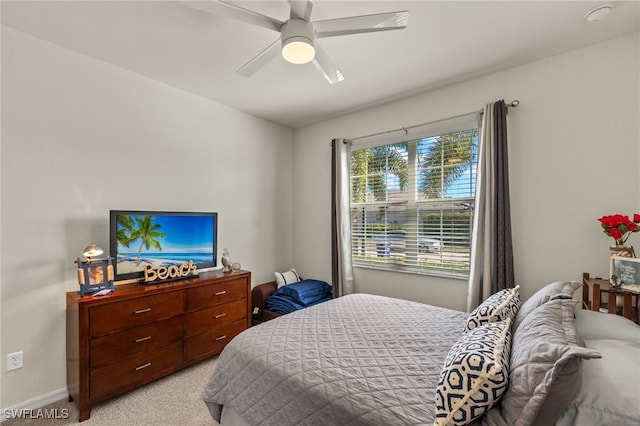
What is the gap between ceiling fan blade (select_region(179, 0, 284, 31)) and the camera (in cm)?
143

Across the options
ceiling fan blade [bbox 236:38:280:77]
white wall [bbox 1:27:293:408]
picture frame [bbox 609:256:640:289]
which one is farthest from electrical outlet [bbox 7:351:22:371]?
picture frame [bbox 609:256:640:289]

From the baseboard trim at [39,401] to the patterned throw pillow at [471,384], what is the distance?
2.74 meters

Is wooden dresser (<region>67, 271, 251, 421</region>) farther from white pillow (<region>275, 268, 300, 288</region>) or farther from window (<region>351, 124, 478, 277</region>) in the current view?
window (<region>351, 124, 478, 277</region>)

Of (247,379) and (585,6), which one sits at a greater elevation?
(585,6)

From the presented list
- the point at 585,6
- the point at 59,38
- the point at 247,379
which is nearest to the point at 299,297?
the point at 247,379

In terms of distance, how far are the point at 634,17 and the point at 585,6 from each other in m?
0.44

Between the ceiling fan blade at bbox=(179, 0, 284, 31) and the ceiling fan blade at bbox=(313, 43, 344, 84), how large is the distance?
1.02 feet

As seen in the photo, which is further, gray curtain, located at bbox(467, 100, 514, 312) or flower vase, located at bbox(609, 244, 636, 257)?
gray curtain, located at bbox(467, 100, 514, 312)

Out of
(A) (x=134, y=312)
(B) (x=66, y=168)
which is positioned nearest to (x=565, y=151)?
(A) (x=134, y=312)

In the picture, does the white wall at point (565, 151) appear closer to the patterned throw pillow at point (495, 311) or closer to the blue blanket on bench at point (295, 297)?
the patterned throw pillow at point (495, 311)

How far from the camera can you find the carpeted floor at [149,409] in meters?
1.97

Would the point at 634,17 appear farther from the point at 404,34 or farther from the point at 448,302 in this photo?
the point at 448,302

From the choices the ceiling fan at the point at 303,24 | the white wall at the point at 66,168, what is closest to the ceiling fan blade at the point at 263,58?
the ceiling fan at the point at 303,24

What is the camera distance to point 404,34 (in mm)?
2121
